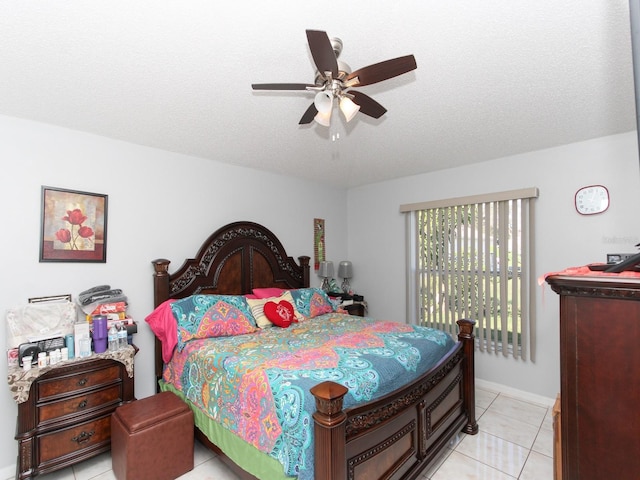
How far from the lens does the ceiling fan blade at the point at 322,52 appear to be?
1.20m

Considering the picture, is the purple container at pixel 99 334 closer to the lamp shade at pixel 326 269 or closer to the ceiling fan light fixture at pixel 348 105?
the ceiling fan light fixture at pixel 348 105

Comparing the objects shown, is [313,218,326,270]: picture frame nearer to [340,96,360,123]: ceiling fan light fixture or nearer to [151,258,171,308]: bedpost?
[151,258,171,308]: bedpost

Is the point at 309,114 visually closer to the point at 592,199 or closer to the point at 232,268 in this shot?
the point at 232,268

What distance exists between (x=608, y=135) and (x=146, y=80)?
148 inches

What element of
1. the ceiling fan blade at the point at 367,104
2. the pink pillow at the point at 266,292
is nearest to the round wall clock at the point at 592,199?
the ceiling fan blade at the point at 367,104

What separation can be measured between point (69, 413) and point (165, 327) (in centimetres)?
79

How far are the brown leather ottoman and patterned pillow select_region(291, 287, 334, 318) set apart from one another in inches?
59.8

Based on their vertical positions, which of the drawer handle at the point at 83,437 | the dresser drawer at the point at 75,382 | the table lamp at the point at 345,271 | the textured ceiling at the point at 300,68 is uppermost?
the textured ceiling at the point at 300,68

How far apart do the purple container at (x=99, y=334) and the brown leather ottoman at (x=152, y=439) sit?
0.46m

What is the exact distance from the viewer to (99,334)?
2324 millimetres

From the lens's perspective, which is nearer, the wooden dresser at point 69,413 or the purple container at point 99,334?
the wooden dresser at point 69,413

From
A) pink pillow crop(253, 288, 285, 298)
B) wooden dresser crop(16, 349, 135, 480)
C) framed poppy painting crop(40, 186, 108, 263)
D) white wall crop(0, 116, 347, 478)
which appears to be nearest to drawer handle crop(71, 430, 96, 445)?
wooden dresser crop(16, 349, 135, 480)

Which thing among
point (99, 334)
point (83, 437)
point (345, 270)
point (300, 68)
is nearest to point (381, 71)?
point (300, 68)

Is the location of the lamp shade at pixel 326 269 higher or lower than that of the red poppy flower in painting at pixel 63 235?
lower
